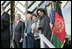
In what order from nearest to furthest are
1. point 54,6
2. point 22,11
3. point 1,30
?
point 54,6
point 1,30
point 22,11

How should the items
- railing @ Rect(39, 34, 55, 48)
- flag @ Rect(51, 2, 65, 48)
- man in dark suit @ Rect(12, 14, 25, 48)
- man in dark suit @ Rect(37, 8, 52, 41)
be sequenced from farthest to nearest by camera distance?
man in dark suit @ Rect(12, 14, 25, 48), man in dark suit @ Rect(37, 8, 52, 41), flag @ Rect(51, 2, 65, 48), railing @ Rect(39, 34, 55, 48)

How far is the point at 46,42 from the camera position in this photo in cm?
151

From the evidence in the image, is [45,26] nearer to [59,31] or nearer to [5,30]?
[59,31]

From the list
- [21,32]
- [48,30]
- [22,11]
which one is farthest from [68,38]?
[22,11]

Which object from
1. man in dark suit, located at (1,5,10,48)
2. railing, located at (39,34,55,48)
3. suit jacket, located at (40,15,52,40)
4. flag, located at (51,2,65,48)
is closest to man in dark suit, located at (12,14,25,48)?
man in dark suit, located at (1,5,10,48)

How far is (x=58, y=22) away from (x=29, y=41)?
3.65ft

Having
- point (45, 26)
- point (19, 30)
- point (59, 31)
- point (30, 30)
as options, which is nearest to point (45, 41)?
point (59, 31)

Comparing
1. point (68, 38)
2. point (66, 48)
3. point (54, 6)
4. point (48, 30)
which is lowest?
point (66, 48)

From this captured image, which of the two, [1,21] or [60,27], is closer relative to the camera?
[60,27]

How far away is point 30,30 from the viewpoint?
9.23 feet

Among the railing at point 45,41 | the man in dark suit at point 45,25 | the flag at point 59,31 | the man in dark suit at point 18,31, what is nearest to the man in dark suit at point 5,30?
the man in dark suit at point 18,31

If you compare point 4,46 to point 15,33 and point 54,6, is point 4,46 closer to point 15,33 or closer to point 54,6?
point 15,33

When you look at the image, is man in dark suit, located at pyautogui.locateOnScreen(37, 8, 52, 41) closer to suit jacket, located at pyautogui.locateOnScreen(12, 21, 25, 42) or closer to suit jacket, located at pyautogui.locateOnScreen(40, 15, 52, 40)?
suit jacket, located at pyautogui.locateOnScreen(40, 15, 52, 40)

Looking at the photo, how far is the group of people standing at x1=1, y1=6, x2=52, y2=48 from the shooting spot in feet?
8.20
